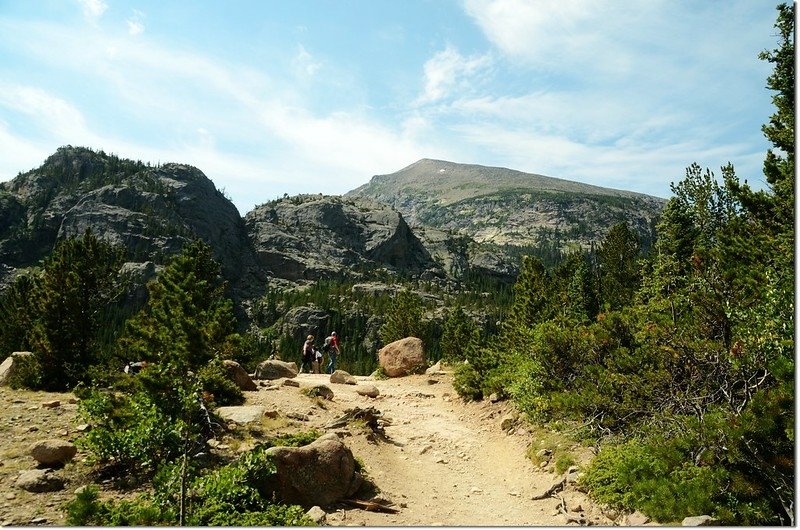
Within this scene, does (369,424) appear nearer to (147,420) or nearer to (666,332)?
(147,420)

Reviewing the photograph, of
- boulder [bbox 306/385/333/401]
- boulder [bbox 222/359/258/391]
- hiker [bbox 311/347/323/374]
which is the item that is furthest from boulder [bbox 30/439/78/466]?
hiker [bbox 311/347/323/374]

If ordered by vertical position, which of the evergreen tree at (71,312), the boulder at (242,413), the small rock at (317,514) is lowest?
the small rock at (317,514)

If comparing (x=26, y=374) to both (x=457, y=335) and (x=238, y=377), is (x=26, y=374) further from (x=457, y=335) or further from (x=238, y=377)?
(x=457, y=335)

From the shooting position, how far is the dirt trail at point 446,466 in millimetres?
9297

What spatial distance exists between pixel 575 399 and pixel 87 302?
18.1 metres

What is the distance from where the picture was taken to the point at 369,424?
14.9 metres

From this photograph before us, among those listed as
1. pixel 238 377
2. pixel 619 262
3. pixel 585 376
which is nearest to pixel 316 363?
pixel 238 377

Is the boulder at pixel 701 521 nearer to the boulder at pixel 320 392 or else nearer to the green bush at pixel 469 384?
the boulder at pixel 320 392

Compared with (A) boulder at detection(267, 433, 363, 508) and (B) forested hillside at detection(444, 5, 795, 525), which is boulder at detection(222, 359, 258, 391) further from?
(B) forested hillside at detection(444, 5, 795, 525)

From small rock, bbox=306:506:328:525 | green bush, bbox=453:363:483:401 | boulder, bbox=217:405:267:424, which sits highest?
boulder, bbox=217:405:267:424

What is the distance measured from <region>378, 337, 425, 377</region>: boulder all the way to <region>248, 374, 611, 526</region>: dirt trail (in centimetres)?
935

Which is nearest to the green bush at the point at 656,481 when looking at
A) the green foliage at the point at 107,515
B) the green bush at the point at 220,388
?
the green foliage at the point at 107,515

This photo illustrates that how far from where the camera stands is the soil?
8898 millimetres

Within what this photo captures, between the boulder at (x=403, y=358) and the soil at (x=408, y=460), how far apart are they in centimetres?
1129
